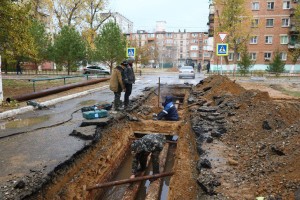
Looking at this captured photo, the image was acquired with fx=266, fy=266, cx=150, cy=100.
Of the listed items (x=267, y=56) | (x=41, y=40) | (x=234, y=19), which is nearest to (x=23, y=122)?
(x=41, y=40)

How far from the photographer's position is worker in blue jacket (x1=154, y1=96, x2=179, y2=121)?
8477mm

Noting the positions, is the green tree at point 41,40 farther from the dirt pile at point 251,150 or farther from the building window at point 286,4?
the building window at point 286,4

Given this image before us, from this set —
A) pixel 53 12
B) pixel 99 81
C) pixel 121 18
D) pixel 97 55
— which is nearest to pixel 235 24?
pixel 97 55

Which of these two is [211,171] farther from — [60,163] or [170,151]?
[170,151]

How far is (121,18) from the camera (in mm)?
86000

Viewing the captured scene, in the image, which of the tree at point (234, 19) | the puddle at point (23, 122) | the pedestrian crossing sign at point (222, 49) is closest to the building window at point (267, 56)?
the tree at point (234, 19)

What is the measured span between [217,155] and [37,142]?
393 cm

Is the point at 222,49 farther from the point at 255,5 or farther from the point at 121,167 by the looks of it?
the point at 255,5

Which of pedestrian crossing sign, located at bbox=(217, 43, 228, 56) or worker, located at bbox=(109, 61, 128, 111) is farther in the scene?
pedestrian crossing sign, located at bbox=(217, 43, 228, 56)

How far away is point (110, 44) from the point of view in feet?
97.9

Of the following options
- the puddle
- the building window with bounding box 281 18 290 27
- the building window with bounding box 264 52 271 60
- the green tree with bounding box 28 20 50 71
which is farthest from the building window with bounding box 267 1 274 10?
the puddle

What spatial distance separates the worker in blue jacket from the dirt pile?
790 millimetres

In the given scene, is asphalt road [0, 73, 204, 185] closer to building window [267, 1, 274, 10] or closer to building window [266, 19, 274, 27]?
building window [266, 19, 274, 27]

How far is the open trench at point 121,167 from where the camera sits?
4754 millimetres
